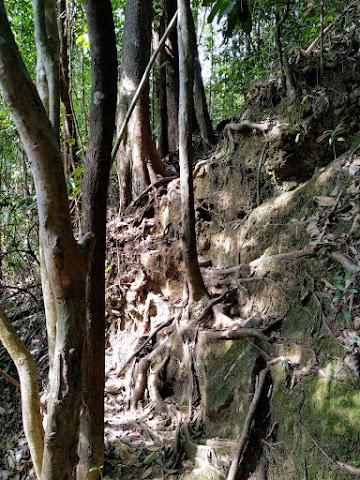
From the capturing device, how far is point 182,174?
3.81m

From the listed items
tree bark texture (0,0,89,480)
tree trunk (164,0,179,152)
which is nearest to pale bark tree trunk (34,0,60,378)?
tree bark texture (0,0,89,480)

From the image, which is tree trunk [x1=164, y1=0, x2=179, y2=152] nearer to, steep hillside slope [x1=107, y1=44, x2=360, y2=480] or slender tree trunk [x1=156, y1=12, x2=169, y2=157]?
slender tree trunk [x1=156, y1=12, x2=169, y2=157]

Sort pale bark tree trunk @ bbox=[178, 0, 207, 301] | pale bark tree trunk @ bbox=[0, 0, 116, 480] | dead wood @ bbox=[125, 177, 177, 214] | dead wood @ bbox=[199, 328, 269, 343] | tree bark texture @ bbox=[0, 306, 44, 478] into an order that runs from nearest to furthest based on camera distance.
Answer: pale bark tree trunk @ bbox=[0, 0, 116, 480] < tree bark texture @ bbox=[0, 306, 44, 478] < dead wood @ bbox=[199, 328, 269, 343] < pale bark tree trunk @ bbox=[178, 0, 207, 301] < dead wood @ bbox=[125, 177, 177, 214]

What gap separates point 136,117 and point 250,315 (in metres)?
3.30

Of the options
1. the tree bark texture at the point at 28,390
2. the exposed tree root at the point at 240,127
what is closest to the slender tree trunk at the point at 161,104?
the exposed tree root at the point at 240,127

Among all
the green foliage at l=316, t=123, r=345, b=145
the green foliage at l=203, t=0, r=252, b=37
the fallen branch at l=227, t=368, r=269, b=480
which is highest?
the green foliage at l=203, t=0, r=252, b=37

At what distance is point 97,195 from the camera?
2.64m

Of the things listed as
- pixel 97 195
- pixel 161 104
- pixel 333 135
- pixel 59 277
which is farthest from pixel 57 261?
pixel 161 104

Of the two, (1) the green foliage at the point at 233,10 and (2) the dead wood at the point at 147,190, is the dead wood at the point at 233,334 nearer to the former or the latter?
(2) the dead wood at the point at 147,190

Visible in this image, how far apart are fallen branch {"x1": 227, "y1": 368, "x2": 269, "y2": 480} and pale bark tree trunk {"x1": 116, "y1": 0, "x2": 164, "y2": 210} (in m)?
3.12

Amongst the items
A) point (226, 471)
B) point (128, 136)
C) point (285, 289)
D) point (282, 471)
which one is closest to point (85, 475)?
point (226, 471)

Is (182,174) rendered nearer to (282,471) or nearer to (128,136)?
(128,136)

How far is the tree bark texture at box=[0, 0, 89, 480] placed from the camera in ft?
5.97

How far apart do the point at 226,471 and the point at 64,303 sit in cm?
193
